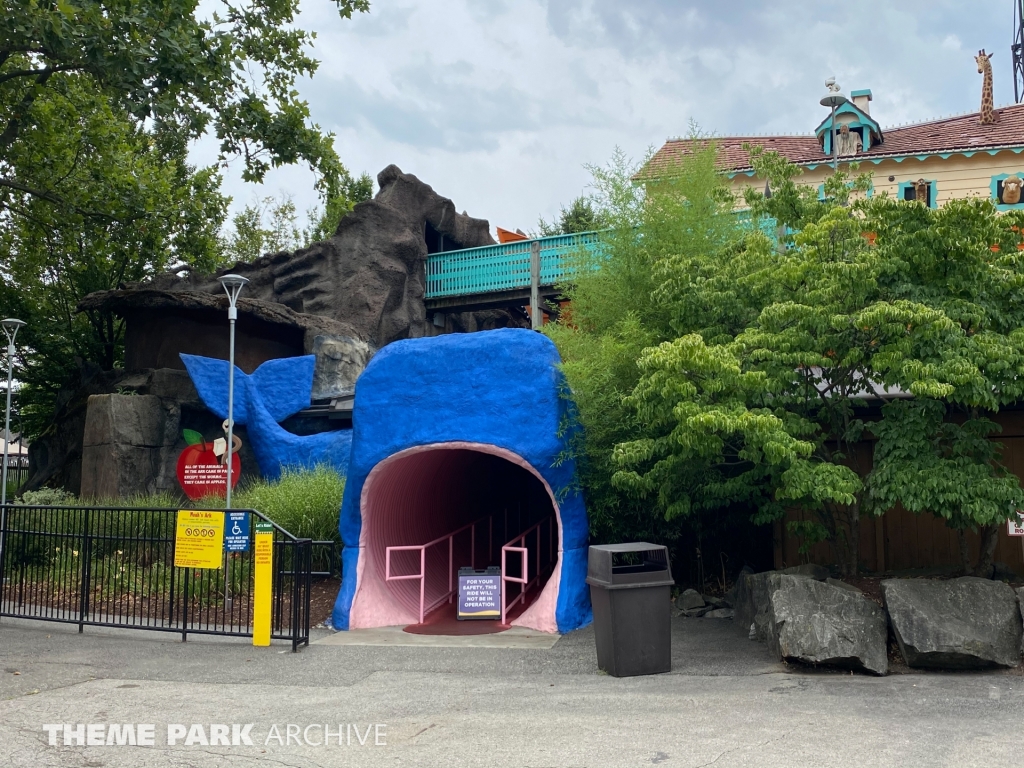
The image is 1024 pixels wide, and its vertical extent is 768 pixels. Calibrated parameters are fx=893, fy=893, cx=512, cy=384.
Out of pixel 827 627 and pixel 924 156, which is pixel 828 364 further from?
pixel 924 156

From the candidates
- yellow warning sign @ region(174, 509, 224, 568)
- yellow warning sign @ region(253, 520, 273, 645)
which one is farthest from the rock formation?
yellow warning sign @ region(253, 520, 273, 645)

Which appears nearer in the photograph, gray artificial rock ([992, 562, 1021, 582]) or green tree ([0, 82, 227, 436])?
gray artificial rock ([992, 562, 1021, 582])

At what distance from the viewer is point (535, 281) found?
23656mm

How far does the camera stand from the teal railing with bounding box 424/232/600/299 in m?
23.7

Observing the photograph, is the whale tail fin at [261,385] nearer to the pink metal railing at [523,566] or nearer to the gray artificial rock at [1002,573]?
the pink metal railing at [523,566]

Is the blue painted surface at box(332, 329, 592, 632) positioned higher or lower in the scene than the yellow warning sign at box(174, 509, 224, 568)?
higher

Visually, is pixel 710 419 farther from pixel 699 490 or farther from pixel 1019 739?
pixel 1019 739

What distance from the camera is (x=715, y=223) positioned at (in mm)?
13062

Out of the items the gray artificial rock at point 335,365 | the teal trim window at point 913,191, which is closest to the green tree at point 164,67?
the gray artificial rock at point 335,365

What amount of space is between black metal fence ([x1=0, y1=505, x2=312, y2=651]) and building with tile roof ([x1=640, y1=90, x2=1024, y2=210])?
1448cm

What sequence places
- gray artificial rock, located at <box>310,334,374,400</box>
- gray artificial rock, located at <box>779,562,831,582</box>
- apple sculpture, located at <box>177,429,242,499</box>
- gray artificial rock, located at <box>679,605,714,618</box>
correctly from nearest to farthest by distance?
gray artificial rock, located at <box>779,562,831,582</box>, gray artificial rock, located at <box>679,605,714,618</box>, apple sculpture, located at <box>177,429,242,499</box>, gray artificial rock, located at <box>310,334,374,400</box>

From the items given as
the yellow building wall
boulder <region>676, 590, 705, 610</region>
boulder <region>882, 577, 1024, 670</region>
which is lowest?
boulder <region>676, 590, 705, 610</region>

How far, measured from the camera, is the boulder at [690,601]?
11.2 metres

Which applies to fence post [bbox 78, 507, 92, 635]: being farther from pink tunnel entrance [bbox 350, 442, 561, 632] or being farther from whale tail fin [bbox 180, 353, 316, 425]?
whale tail fin [bbox 180, 353, 316, 425]
